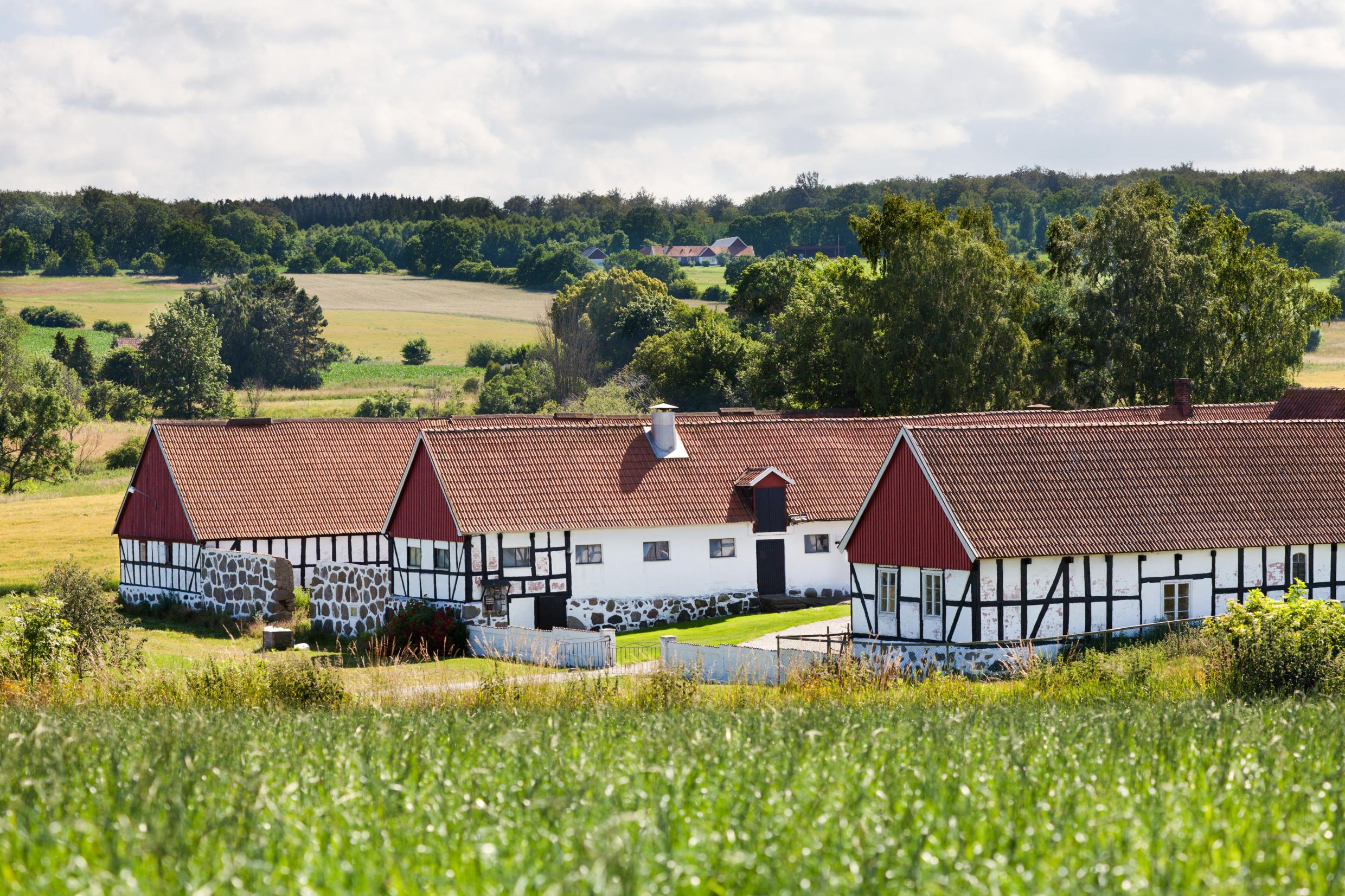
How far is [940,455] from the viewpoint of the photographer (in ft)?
111

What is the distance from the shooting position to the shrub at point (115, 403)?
103875mm

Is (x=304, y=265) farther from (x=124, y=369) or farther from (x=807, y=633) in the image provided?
(x=807, y=633)

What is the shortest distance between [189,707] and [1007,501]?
21.1 m

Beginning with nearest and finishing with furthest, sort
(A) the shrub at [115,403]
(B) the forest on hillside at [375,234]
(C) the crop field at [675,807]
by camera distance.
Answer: (C) the crop field at [675,807], (A) the shrub at [115,403], (B) the forest on hillside at [375,234]

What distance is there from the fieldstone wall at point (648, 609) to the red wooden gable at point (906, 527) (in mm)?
8027

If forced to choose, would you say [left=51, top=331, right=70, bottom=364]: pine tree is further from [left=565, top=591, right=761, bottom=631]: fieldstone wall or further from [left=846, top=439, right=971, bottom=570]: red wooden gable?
[left=846, top=439, right=971, bottom=570]: red wooden gable

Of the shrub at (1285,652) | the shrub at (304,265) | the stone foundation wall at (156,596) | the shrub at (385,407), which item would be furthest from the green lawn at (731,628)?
the shrub at (304,265)

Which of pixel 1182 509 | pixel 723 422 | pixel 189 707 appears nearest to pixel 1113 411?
pixel 723 422

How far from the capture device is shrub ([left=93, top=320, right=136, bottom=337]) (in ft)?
429

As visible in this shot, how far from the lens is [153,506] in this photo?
4778 centimetres

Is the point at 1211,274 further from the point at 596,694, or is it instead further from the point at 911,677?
the point at 596,694

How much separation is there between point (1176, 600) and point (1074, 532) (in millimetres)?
3018

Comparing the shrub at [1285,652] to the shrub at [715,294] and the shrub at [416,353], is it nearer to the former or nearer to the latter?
the shrub at [416,353]

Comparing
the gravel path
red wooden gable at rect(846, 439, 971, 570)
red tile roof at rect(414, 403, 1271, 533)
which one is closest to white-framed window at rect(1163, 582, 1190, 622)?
red wooden gable at rect(846, 439, 971, 570)
